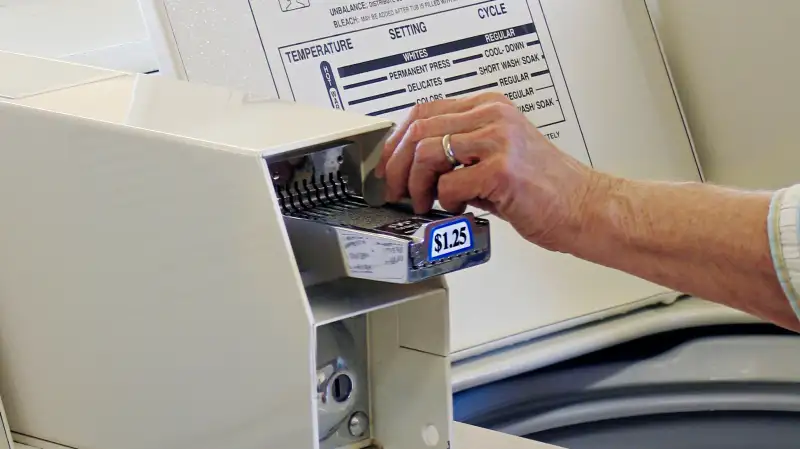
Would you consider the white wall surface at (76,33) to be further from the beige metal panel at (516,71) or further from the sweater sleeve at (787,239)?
the sweater sleeve at (787,239)

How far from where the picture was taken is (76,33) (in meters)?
1.29

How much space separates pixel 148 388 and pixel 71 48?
Answer: 73cm

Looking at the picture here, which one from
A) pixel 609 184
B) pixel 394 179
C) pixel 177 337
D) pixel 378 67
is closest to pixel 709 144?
pixel 378 67

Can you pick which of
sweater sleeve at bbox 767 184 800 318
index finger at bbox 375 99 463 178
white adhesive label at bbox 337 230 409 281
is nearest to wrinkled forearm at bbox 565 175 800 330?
sweater sleeve at bbox 767 184 800 318

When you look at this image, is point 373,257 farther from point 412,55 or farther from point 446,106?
point 412,55

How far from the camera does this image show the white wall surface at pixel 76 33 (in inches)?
49.4

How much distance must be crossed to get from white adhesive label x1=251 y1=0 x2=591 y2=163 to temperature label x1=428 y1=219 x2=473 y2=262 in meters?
0.49

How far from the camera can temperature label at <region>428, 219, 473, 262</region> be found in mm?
593

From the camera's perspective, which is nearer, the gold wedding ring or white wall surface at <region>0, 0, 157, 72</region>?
the gold wedding ring

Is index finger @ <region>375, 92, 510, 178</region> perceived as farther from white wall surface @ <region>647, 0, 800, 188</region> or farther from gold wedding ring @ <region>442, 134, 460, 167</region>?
white wall surface @ <region>647, 0, 800, 188</region>

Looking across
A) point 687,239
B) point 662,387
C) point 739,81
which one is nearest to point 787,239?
point 687,239

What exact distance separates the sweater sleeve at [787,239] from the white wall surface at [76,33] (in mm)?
793

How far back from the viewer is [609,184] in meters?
0.80

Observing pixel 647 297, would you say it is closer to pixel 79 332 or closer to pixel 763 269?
pixel 763 269
